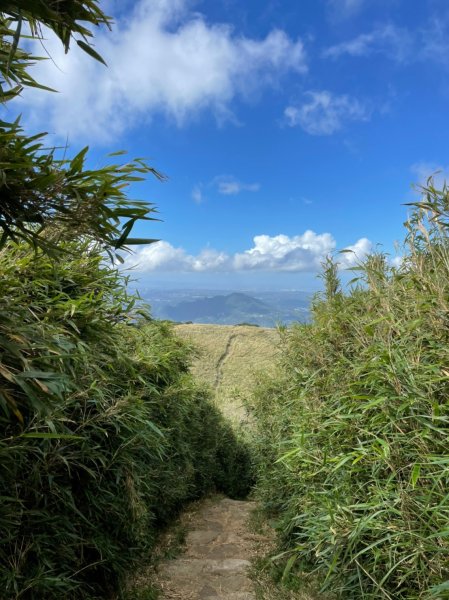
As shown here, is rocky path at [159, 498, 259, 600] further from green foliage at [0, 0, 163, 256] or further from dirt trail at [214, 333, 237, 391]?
dirt trail at [214, 333, 237, 391]

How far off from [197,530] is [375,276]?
16.1ft

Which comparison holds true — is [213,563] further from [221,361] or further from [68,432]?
[221,361]

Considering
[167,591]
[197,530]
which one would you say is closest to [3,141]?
[167,591]

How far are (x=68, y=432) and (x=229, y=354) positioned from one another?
15107mm

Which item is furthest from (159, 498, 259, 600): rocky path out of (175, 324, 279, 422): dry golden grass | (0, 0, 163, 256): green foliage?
(175, 324, 279, 422): dry golden grass

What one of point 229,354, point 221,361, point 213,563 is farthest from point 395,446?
point 229,354

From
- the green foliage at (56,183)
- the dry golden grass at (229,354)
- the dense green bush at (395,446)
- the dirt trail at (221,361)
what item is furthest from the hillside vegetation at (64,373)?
the dirt trail at (221,361)

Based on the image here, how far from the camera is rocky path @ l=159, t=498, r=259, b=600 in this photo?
151 inches

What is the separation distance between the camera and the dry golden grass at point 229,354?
597 inches

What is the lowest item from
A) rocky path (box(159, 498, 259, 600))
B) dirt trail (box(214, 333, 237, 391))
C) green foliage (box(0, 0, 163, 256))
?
rocky path (box(159, 498, 259, 600))

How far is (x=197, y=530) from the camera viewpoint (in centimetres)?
586

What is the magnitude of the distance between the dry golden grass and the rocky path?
7.05 metres

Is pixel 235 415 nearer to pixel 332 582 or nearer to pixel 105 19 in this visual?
pixel 332 582

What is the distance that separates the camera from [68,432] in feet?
8.59
